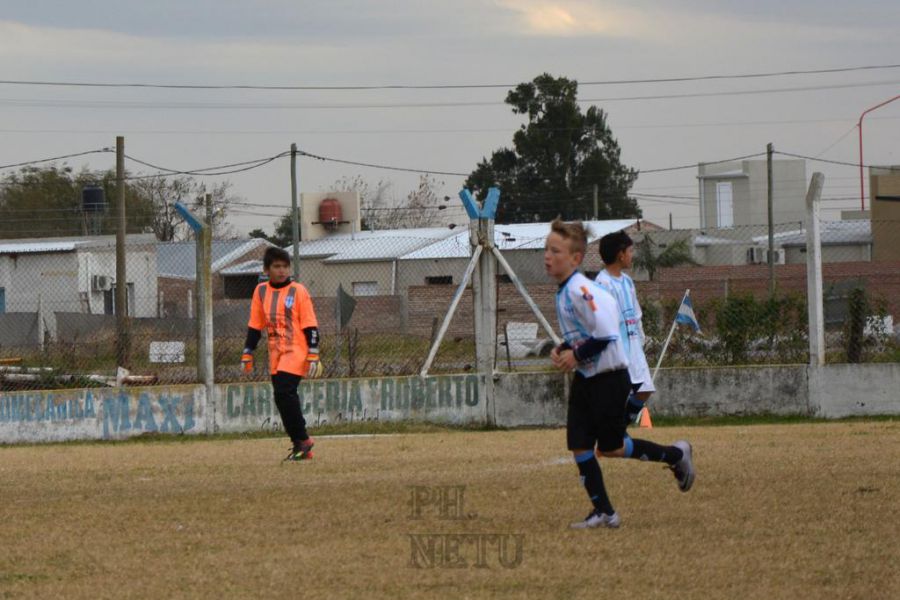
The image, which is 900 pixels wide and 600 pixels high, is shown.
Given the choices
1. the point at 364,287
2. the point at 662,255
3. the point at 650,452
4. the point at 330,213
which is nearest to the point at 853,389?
the point at 650,452

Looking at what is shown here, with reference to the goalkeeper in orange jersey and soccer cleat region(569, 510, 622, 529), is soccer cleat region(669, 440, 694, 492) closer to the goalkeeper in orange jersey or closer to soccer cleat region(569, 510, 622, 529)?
soccer cleat region(569, 510, 622, 529)

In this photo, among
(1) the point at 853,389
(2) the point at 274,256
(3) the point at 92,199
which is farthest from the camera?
Result: (3) the point at 92,199

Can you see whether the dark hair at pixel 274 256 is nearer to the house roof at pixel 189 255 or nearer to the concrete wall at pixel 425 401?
the concrete wall at pixel 425 401

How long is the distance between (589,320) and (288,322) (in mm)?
4448

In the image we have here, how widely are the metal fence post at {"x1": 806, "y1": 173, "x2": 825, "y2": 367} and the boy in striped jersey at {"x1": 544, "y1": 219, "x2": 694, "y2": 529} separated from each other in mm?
8775

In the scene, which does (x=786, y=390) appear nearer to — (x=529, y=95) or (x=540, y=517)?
(x=540, y=517)

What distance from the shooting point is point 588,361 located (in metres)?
6.96

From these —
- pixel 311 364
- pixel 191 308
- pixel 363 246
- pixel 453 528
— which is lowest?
pixel 453 528

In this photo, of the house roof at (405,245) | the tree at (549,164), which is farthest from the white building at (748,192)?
the house roof at (405,245)

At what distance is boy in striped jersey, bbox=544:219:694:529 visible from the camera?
22.7ft

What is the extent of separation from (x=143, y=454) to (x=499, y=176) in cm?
5580

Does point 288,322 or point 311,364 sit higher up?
point 288,322

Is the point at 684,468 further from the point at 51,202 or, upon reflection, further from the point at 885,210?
the point at 51,202

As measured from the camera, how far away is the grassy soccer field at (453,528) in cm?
585
